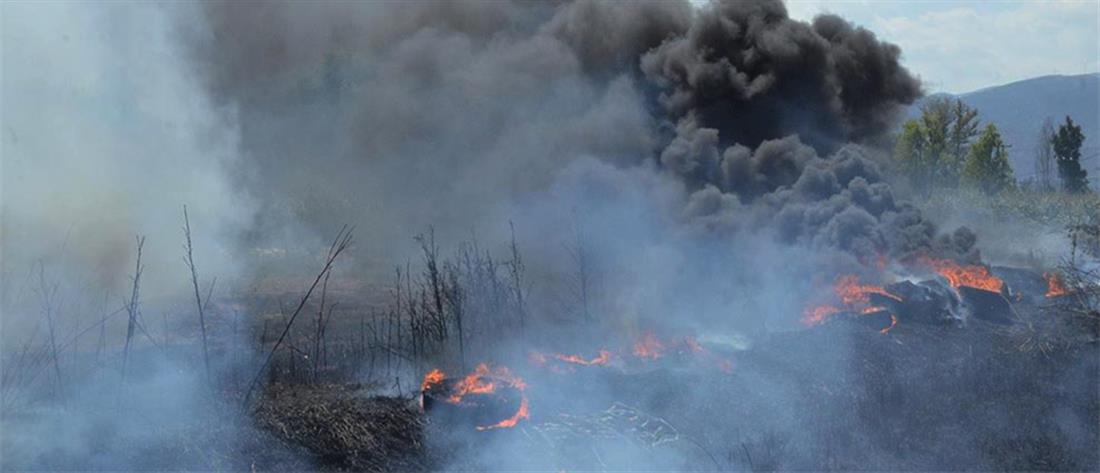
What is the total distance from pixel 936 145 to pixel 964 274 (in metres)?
30.1

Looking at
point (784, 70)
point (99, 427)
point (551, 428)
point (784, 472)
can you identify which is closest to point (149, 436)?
point (99, 427)

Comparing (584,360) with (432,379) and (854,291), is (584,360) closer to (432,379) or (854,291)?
(432,379)

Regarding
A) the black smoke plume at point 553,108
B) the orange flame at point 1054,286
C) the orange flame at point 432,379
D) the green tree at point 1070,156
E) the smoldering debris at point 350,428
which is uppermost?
the black smoke plume at point 553,108

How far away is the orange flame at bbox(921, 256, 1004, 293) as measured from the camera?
19734mm

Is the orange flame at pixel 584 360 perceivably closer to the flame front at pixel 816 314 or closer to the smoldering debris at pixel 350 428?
the smoldering debris at pixel 350 428

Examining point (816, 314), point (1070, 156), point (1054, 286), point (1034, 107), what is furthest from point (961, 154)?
point (1034, 107)

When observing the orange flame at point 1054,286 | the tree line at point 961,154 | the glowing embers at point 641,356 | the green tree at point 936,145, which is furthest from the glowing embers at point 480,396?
the green tree at point 936,145

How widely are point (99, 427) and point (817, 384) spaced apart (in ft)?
33.1

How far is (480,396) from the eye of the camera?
13164 mm

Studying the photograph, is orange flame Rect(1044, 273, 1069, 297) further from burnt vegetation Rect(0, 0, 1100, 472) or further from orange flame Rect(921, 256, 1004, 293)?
orange flame Rect(921, 256, 1004, 293)

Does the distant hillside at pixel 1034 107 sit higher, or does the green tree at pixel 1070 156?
the distant hillside at pixel 1034 107

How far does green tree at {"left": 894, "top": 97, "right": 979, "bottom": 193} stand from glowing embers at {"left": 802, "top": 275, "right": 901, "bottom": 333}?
28.1 metres

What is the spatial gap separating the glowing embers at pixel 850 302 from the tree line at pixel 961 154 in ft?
87.1

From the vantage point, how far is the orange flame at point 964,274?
64.7 feet
